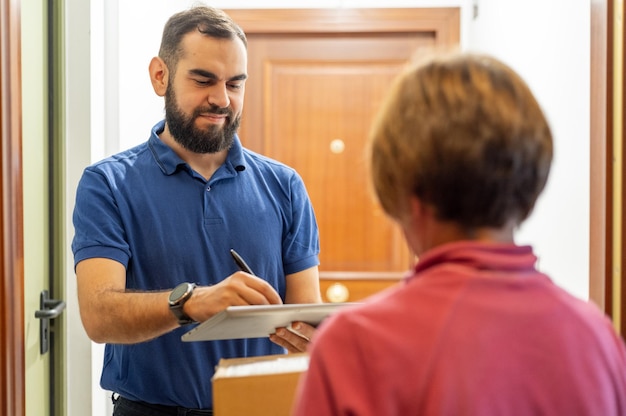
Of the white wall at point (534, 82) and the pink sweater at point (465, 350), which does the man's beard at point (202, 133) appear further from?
the pink sweater at point (465, 350)

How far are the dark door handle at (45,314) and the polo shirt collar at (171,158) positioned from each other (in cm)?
62

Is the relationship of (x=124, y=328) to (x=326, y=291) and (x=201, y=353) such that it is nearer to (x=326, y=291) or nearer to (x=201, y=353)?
(x=201, y=353)

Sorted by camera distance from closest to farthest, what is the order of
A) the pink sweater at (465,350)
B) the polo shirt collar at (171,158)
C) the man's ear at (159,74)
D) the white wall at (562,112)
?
1. the pink sweater at (465,350)
2. the polo shirt collar at (171,158)
3. the man's ear at (159,74)
4. the white wall at (562,112)

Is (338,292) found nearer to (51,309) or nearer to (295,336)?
(51,309)

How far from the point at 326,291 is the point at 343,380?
255 centimetres

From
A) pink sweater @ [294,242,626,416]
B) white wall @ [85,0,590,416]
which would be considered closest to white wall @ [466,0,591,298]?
white wall @ [85,0,590,416]

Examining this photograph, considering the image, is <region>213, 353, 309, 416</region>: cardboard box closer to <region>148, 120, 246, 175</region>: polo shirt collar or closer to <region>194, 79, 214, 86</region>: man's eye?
<region>148, 120, 246, 175</region>: polo shirt collar

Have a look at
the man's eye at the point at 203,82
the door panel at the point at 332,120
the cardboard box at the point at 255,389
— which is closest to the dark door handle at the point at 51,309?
the man's eye at the point at 203,82

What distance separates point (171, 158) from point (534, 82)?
1.19m

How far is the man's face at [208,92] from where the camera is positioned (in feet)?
4.78

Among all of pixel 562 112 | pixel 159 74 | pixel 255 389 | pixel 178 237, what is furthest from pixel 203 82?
pixel 562 112

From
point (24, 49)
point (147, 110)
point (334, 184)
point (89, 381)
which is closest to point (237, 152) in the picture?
point (24, 49)

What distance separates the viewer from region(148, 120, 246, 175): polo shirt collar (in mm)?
1442

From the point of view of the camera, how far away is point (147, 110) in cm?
268
